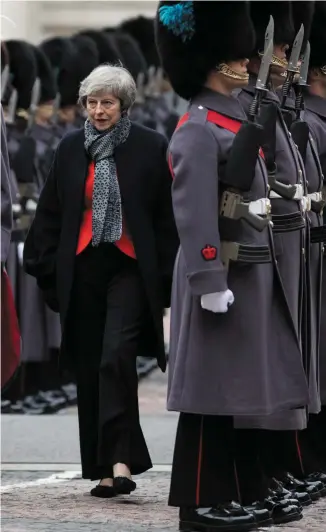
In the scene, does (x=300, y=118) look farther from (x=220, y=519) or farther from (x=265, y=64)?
(x=220, y=519)

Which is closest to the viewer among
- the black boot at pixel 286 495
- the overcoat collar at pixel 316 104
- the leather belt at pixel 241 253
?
the leather belt at pixel 241 253

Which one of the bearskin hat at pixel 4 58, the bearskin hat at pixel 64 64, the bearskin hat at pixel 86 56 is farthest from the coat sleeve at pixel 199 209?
the bearskin hat at pixel 86 56

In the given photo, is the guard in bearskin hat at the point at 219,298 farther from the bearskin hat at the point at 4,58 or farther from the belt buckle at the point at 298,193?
the bearskin hat at the point at 4,58

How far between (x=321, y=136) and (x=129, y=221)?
97cm

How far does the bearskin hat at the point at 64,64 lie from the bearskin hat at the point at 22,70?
881 mm

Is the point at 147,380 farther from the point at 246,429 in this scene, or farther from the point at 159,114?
the point at 246,429

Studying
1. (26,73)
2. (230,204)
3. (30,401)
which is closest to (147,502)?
(230,204)

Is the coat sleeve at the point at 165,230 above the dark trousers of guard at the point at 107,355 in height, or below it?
above

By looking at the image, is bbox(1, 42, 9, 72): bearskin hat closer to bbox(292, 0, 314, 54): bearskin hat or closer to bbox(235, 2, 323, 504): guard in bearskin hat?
bbox(292, 0, 314, 54): bearskin hat

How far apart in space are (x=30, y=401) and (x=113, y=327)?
417 centimetres

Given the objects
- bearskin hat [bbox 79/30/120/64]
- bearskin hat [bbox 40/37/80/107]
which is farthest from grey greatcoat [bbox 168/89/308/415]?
bearskin hat [bbox 79/30/120/64]

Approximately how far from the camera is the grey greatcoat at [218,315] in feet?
24.8

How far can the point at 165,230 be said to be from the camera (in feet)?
29.3

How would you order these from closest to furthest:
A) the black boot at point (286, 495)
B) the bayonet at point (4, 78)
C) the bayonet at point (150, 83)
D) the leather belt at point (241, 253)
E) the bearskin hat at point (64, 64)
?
the leather belt at point (241, 253), the black boot at point (286, 495), the bayonet at point (4, 78), the bearskin hat at point (64, 64), the bayonet at point (150, 83)
